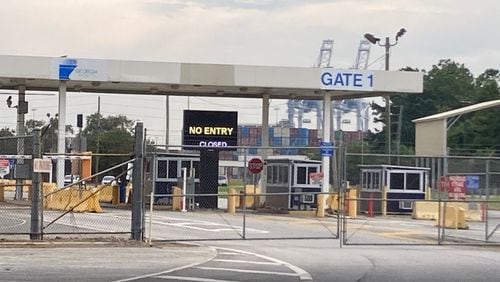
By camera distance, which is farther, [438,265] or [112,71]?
[112,71]

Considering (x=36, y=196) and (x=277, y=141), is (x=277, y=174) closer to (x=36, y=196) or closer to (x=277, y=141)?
(x=36, y=196)

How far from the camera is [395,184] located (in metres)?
39.8

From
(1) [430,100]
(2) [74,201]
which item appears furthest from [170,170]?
(1) [430,100]

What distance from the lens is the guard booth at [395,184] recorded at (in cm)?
3894

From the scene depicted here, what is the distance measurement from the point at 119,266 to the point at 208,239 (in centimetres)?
643

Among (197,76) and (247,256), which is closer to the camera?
(247,256)

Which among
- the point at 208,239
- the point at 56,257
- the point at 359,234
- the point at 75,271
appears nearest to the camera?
the point at 75,271

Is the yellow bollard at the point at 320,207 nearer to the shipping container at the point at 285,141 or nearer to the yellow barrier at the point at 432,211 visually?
the yellow barrier at the point at 432,211

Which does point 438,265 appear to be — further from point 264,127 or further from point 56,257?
point 264,127

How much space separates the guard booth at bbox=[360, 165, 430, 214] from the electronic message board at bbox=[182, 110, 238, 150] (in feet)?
19.1

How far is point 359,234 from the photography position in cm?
2639

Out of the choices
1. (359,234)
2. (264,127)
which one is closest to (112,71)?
(264,127)

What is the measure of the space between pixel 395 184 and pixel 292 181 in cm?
467

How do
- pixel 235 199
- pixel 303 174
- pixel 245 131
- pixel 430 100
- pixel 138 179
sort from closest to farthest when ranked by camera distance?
pixel 138 179 < pixel 235 199 < pixel 303 174 < pixel 245 131 < pixel 430 100
